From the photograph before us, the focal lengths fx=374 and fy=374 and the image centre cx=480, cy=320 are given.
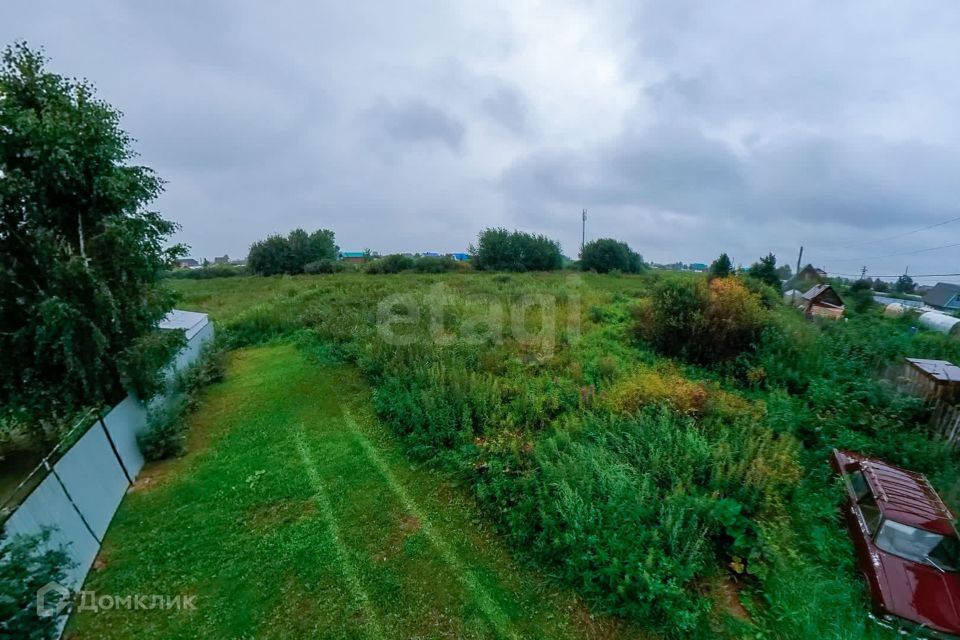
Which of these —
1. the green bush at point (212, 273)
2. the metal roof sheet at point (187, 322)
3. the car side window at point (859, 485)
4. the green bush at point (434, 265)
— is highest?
the green bush at point (434, 265)

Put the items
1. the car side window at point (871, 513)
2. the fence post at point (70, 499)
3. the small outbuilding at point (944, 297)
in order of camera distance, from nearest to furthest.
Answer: the fence post at point (70, 499)
the car side window at point (871, 513)
the small outbuilding at point (944, 297)

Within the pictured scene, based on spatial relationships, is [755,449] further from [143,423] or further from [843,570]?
[143,423]

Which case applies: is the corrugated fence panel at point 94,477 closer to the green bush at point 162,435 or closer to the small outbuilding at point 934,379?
the green bush at point 162,435

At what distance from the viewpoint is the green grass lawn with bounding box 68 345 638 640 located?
3.50m

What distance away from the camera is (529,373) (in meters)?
7.82

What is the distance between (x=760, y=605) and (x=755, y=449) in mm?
2143

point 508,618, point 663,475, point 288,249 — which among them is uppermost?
point 288,249

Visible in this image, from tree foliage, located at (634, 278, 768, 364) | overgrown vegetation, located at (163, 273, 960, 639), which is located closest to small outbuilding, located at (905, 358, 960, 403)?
overgrown vegetation, located at (163, 273, 960, 639)

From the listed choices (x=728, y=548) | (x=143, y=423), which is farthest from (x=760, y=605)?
(x=143, y=423)

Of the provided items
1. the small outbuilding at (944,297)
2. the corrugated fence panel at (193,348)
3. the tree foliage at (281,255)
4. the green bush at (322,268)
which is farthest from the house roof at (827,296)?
the tree foliage at (281,255)

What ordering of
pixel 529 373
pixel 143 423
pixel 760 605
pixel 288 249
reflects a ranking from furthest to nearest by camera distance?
pixel 288 249, pixel 529 373, pixel 143 423, pixel 760 605

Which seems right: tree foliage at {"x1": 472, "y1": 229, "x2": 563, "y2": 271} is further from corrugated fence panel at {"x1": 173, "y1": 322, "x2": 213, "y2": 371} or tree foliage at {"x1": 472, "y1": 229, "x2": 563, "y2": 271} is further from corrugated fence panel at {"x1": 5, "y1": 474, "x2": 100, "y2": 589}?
corrugated fence panel at {"x1": 5, "y1": 474, "x2": 100, "y2": 589}

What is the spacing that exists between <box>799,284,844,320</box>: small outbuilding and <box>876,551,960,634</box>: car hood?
12558 millimetres

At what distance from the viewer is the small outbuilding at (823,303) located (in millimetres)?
13664
